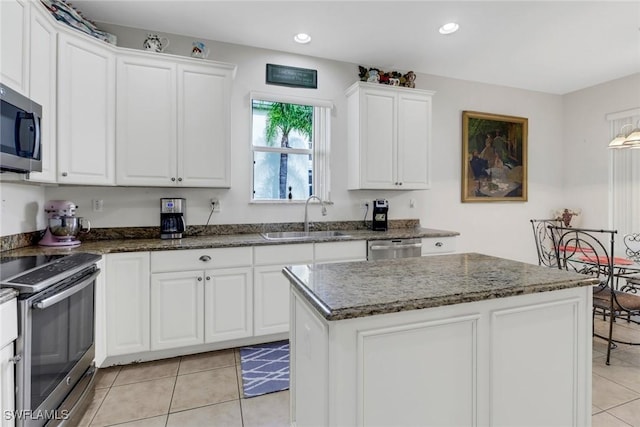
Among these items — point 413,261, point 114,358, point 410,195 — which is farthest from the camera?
point 410,195

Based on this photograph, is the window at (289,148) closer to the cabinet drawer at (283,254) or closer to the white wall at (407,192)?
the white wall at (407,192)

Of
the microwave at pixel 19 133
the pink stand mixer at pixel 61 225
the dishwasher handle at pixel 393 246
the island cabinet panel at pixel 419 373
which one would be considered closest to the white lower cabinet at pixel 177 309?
the pink stand mixer at pixel 61 225

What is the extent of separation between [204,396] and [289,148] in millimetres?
2438

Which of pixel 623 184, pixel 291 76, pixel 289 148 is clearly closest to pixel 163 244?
pixel 289 148

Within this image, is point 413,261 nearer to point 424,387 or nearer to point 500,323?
point 500,323

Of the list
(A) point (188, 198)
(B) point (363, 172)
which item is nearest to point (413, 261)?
(B) point (363, 172)

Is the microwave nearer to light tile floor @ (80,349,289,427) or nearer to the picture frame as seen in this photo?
light tile floor @ (80,349,289,427)

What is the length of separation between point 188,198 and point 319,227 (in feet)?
4.48

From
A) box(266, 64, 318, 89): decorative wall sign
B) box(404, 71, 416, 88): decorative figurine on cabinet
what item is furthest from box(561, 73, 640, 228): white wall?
box(266, 64, 318, 89): decorative wall sign

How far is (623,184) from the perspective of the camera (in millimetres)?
4133

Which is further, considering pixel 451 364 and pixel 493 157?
pixel 493 157

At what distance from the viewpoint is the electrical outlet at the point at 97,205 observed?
282cm

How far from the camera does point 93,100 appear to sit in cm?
248

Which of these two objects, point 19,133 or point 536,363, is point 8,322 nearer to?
point 19,133
